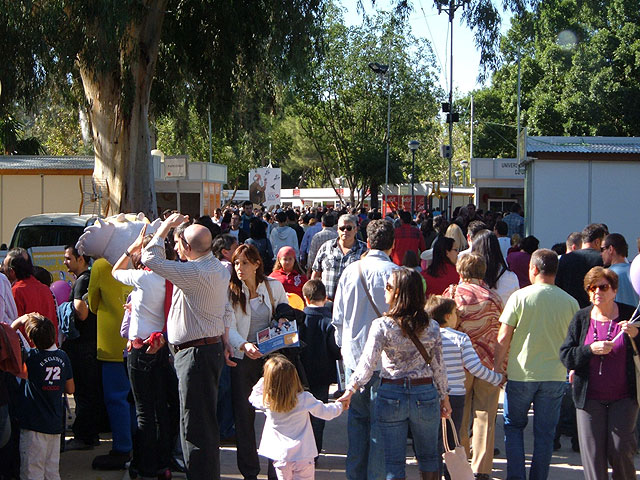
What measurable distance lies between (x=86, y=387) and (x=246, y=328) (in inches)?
71.4

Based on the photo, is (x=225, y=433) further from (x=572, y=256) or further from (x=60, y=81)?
(x=60, y=81)

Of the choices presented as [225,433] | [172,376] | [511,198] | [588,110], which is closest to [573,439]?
[225,433]

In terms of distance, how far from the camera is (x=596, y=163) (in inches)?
655

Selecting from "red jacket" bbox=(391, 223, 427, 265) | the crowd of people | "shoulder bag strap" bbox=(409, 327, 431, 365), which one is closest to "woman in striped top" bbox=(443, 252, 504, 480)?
the crowd of people

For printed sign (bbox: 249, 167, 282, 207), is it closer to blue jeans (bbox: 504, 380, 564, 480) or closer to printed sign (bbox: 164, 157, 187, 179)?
printed sign (bbox: 164, 157, 187, 179)

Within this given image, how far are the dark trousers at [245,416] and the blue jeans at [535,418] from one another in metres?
1.79

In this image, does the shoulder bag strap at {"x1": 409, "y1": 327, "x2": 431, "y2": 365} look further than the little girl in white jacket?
No

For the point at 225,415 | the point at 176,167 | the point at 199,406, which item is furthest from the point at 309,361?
the point at 176,167

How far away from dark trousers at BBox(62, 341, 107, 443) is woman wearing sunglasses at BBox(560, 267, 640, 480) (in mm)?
3911

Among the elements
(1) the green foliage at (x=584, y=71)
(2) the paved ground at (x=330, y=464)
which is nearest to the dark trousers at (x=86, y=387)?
(2) the paved ground at (x=330, y=464)

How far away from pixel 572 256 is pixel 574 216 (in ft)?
29.1

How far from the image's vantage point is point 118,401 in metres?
6.74

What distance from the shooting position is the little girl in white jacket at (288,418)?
5.28 m

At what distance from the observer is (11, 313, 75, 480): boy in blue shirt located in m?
5.93
